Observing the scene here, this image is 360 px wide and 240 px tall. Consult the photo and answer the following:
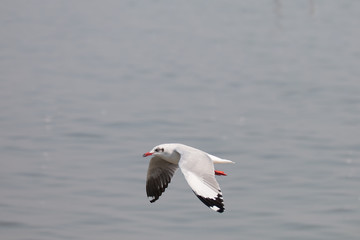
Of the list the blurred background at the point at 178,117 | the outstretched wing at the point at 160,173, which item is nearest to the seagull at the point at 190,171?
the outstretched wing at the point at 160,173

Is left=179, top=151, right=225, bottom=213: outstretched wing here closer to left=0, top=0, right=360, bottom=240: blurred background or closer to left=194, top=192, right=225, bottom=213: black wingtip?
left=194, top=192, right=225, bottom=213: black wingtip

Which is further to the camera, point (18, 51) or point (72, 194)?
point (18, 51)

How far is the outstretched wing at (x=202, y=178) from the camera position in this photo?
25.6ft

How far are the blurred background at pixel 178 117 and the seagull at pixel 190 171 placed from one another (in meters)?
2.13

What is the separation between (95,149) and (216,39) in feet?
40.5

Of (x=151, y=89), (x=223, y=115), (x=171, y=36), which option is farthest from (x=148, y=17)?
(x=223, y=115)

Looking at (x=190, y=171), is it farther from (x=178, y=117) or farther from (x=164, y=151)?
(x=178, y=117)

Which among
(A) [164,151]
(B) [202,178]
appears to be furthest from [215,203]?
(A) [164,151]

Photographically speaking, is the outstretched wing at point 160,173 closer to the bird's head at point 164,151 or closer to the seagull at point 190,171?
the seagull at point 190,171

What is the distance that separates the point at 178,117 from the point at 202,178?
9796 millimetres

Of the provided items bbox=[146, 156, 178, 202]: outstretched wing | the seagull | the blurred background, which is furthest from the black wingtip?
the blurred background

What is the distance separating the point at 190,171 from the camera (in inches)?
328

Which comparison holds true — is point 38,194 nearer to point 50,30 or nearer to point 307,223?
point 307,223

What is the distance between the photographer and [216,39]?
27.3 metres
